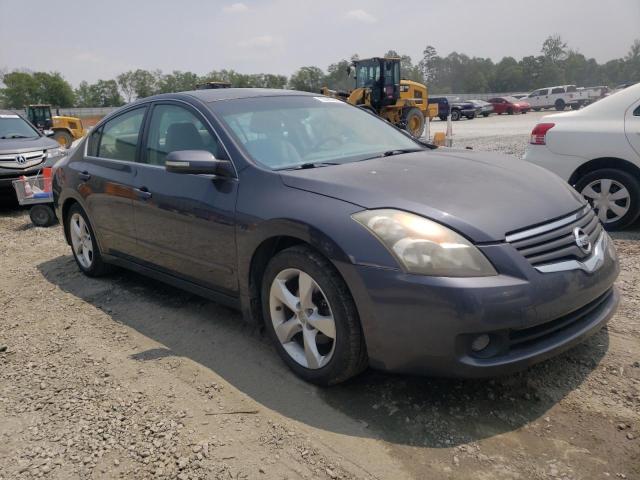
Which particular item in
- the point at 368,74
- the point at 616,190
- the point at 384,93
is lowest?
the point at 616,190

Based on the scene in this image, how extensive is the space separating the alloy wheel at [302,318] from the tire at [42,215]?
599 centimetres

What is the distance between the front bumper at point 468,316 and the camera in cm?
238

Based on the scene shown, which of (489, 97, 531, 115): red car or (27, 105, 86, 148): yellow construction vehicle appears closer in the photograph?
(27, 105, 86, 148): yellow construction vehicle

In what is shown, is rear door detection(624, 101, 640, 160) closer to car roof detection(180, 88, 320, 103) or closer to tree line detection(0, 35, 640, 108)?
car roof detection(180, 88, 320, 103)

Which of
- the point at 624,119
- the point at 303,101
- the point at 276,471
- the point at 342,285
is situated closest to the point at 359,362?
the point at 342,285

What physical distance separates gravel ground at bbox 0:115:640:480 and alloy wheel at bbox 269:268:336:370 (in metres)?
0.20

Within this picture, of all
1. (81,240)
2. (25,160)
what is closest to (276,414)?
(81,240)

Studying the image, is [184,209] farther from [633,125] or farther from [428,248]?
[633,125]

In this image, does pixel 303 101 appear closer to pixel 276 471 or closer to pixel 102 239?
pixel 102 239

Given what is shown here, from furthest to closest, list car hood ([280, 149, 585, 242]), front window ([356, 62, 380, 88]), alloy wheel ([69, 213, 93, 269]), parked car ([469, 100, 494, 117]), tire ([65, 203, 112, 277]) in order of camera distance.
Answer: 1. parked car ([469, 100, 494, 117])
2. front window ([356, 62, 380, 88])
3. alloy wheel ([69, 213, 93, 269])
4. tire ([65, 203, 112, 277])
5. car hood ([280, 149, 585, 242])

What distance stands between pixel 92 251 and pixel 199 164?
2.28 meters

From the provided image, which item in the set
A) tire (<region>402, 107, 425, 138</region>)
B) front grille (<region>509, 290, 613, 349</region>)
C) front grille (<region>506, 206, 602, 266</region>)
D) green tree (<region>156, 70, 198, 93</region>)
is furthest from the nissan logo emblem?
green tree (<region>156, 70, 198, 93</region>)

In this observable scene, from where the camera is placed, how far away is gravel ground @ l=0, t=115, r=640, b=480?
235 centimetres

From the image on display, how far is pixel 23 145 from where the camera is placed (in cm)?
940
